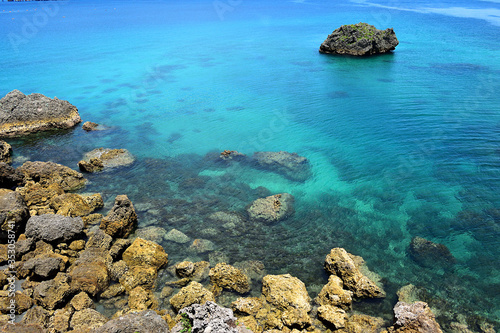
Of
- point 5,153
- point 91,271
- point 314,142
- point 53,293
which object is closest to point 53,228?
point 91,271

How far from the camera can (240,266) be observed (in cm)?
1562

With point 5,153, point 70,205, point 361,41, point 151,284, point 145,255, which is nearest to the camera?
point 151,284

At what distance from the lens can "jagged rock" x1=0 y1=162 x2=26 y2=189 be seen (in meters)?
20.1

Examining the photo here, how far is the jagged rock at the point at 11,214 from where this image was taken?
15.4m

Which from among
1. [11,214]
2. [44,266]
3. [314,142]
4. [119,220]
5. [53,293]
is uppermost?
[11,214]

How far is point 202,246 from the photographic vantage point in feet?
55.4

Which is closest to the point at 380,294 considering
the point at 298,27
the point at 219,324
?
the point at 219,324

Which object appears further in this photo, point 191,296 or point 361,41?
point 361,41

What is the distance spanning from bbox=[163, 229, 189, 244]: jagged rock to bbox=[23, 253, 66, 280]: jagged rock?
17.0 feet

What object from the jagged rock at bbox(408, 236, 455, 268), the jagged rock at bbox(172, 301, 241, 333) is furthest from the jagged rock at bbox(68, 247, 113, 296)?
the jagged rock at bbox(408, 236, 455, 268)

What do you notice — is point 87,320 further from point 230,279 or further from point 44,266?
point 230,279

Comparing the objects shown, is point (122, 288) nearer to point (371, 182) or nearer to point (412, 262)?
point (412, 262)

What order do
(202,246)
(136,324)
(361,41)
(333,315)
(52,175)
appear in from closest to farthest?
(136,324), (333,315), (202,246), (52,175), (361,41)

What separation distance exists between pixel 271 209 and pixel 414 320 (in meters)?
9.56
